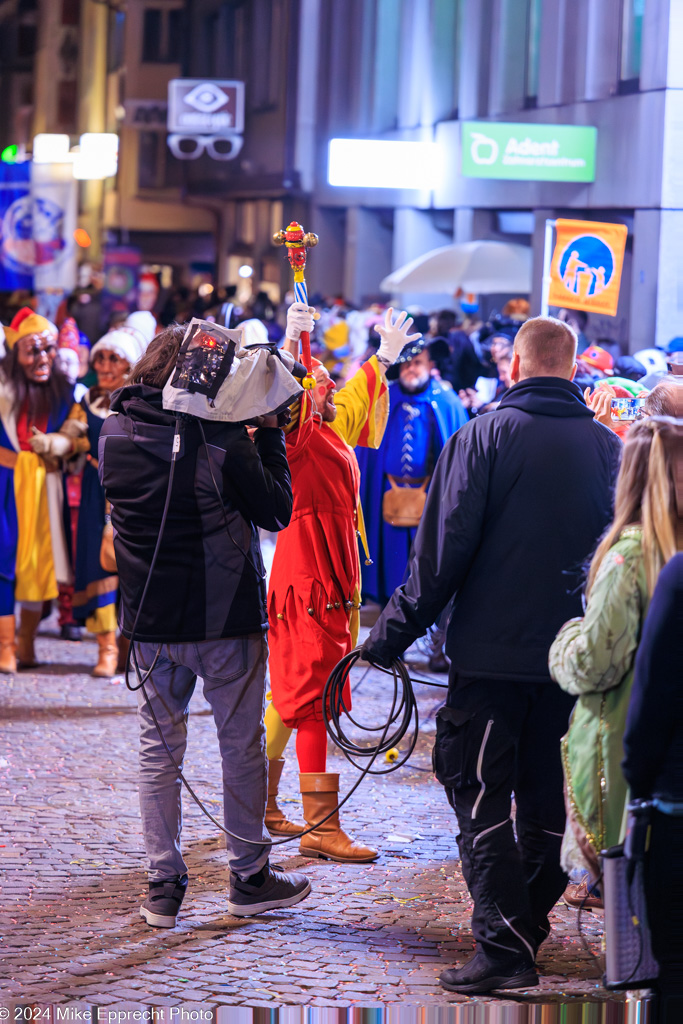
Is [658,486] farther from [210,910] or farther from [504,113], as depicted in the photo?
[504,113]

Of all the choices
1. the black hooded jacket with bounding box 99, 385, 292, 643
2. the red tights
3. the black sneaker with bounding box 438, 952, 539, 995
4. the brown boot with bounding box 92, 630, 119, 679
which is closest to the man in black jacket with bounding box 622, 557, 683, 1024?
the black sneaker with bounding box 438, 952, 539, 995

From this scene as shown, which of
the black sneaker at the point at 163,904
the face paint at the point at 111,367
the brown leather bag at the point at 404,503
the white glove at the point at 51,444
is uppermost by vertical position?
the face paint at the point at 111,367

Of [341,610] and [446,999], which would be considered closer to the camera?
[446,999]

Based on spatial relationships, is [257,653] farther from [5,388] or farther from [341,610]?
[5,388]

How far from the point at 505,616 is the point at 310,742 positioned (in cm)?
153

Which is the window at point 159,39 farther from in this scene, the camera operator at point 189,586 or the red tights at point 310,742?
the camera operator at point 189,586

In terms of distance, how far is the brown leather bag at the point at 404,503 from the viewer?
8.65 m

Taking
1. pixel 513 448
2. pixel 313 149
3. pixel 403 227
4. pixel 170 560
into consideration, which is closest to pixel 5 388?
Answer: pixel 170 560

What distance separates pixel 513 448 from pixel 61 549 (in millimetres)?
5198

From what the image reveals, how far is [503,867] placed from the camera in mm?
4117

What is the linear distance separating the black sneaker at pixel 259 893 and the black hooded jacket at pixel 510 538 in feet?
3.60

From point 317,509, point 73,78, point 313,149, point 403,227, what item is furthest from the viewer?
point 73,78

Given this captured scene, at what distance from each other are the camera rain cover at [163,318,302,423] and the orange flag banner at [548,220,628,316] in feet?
13.5

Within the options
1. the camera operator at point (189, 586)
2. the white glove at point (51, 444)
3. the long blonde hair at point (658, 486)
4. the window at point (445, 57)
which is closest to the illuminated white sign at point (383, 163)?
the window at point (445, 57)
